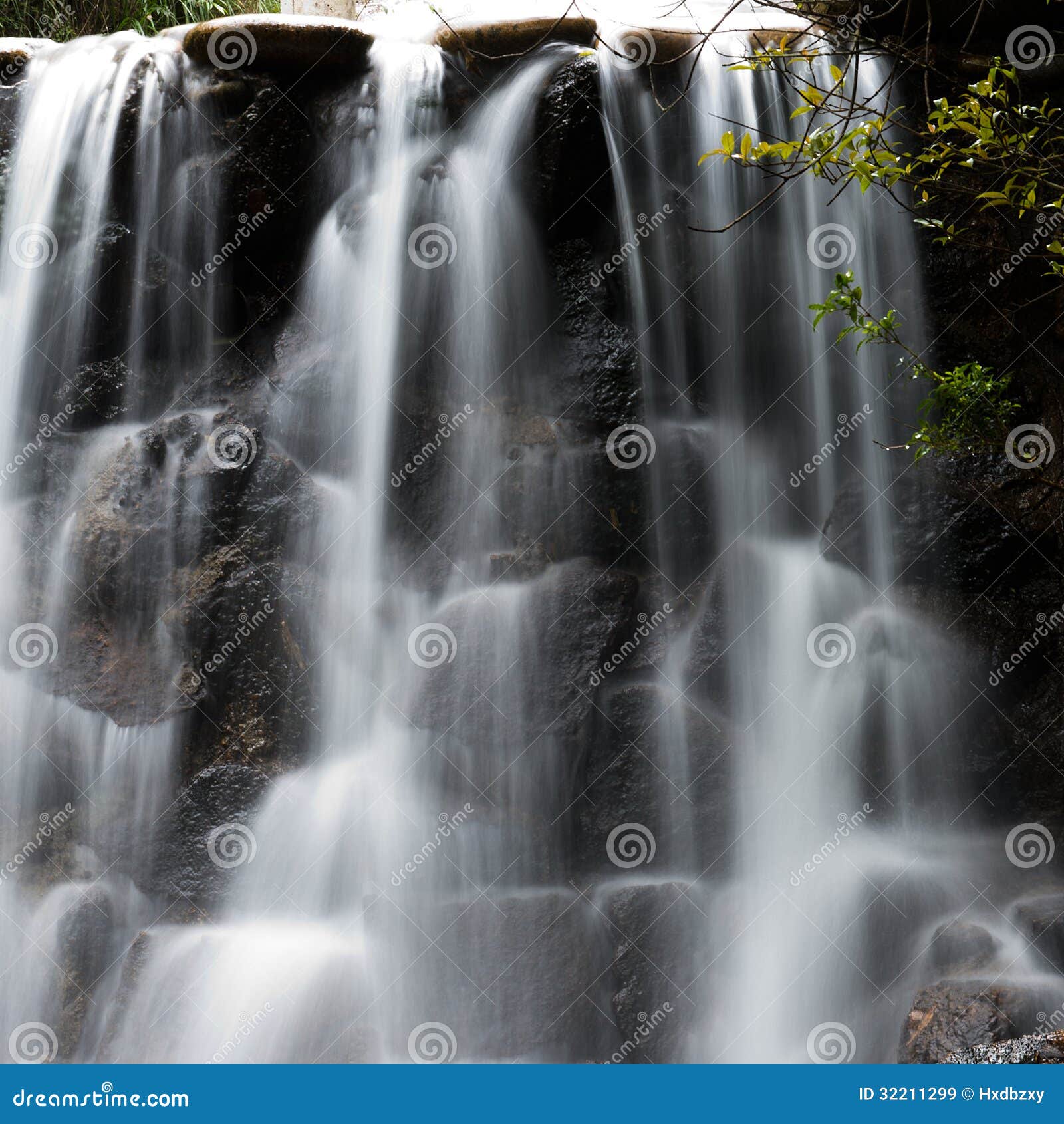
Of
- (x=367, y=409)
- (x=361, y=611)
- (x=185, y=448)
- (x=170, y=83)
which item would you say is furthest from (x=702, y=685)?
(x=170, y=83)

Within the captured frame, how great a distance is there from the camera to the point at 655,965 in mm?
5086

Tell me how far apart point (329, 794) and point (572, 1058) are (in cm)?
192

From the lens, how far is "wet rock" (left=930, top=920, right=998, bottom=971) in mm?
4844

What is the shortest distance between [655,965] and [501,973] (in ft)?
2.54

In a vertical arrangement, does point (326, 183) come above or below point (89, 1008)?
above

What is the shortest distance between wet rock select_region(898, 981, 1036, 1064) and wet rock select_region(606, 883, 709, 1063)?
1047 millimetres

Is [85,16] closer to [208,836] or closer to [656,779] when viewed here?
[208,836]

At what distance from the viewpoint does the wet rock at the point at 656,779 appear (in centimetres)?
561

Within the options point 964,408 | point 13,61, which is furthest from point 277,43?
point 964,408

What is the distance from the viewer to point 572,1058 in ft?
16.1

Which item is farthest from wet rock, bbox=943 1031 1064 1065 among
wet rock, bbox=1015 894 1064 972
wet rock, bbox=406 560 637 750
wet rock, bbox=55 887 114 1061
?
wet rock, bbox=55 887 114 1061

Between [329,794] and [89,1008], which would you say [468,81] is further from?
[89,1008]

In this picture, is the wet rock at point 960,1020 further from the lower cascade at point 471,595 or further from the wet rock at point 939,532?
the wet rock at point 939,532

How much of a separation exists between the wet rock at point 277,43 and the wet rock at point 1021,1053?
682cm
